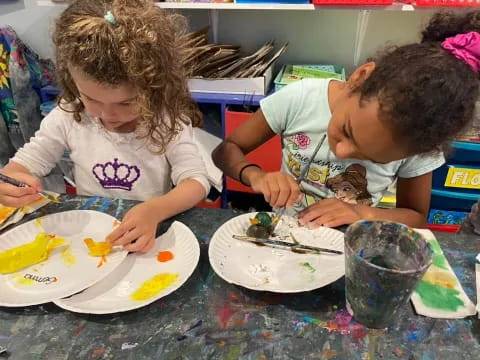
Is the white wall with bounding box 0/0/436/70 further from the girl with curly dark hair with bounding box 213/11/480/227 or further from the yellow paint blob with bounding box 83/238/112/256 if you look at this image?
the yellow paint blob with bounding box 83/238/112/256

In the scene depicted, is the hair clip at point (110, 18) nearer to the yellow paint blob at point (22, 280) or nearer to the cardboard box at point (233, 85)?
the yellow paint blob at point (22, 280)

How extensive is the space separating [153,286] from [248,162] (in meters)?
0.47

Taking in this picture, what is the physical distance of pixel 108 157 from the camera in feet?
3.66

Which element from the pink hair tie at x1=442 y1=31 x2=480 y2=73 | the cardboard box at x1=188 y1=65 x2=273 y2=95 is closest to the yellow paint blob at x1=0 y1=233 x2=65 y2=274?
the pink hair tie at x1=442 y1=31 x2=480 y2=73

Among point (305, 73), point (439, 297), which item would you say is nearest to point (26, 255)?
point (439, 297)

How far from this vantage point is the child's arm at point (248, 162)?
0.86 metres

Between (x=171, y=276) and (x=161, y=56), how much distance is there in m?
0.48

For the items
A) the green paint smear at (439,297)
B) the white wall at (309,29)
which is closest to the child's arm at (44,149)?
the green paint smear at (439,297)

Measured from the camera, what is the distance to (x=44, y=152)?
3.54ft

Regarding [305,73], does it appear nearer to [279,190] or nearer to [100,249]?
[279,190]

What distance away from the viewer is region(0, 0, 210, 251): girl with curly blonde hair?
32.3 inches

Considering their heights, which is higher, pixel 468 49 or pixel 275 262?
pixel 468 49

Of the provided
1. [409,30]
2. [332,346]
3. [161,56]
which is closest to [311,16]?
[409,30]

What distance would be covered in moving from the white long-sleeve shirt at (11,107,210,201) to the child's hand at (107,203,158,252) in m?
0.27
